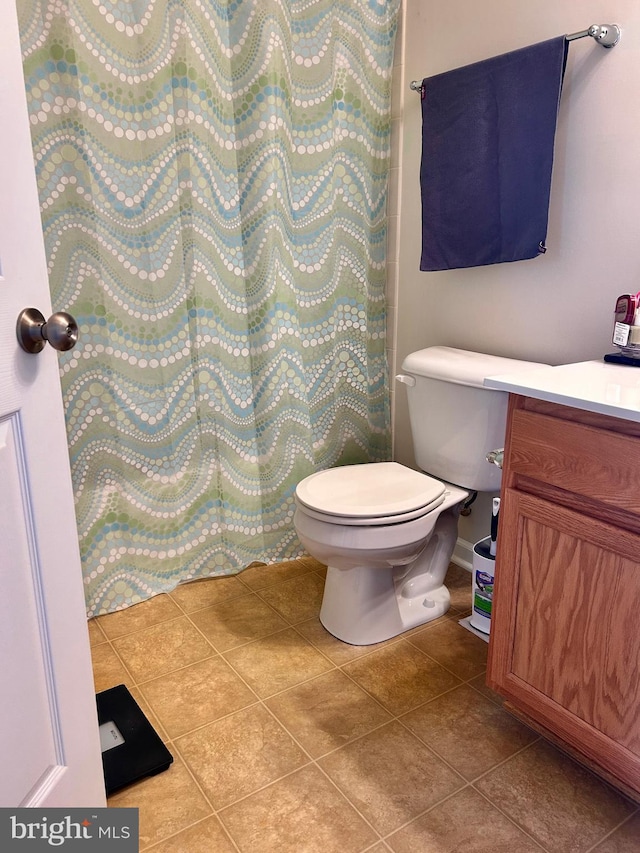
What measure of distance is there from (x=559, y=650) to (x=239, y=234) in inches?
54.2

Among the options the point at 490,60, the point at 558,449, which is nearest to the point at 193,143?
the point at 490,60

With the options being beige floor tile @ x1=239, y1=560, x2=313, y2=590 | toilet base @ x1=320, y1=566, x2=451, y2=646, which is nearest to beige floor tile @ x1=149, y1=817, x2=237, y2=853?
toilet base @ x1=320, y1=566, x2=451, y2=646

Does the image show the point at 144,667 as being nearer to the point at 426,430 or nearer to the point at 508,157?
the point at 426,430

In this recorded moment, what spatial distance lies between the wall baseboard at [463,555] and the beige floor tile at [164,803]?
1.14 meters

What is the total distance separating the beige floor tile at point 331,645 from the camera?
1.73 m

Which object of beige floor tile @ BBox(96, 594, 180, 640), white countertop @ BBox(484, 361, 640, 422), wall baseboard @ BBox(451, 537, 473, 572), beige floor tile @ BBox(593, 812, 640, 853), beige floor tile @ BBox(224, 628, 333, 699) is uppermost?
white countertop @ BBox(484, 361, 640, 422)

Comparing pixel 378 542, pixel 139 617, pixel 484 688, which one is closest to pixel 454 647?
Result: pixel 484 688

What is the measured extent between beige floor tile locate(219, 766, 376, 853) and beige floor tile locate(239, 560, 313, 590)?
0.79 metres

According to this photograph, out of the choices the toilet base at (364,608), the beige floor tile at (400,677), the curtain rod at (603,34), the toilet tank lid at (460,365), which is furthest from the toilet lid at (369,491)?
the curtain rod at (603,34)

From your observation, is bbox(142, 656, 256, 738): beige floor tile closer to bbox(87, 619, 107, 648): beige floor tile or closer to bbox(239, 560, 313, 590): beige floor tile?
bbox(87, 619, 107, 648): beige floor tile

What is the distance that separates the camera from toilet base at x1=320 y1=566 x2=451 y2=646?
175 cm

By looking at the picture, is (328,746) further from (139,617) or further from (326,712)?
(139,617)

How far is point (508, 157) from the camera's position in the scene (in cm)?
168

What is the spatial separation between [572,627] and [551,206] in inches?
41.9
